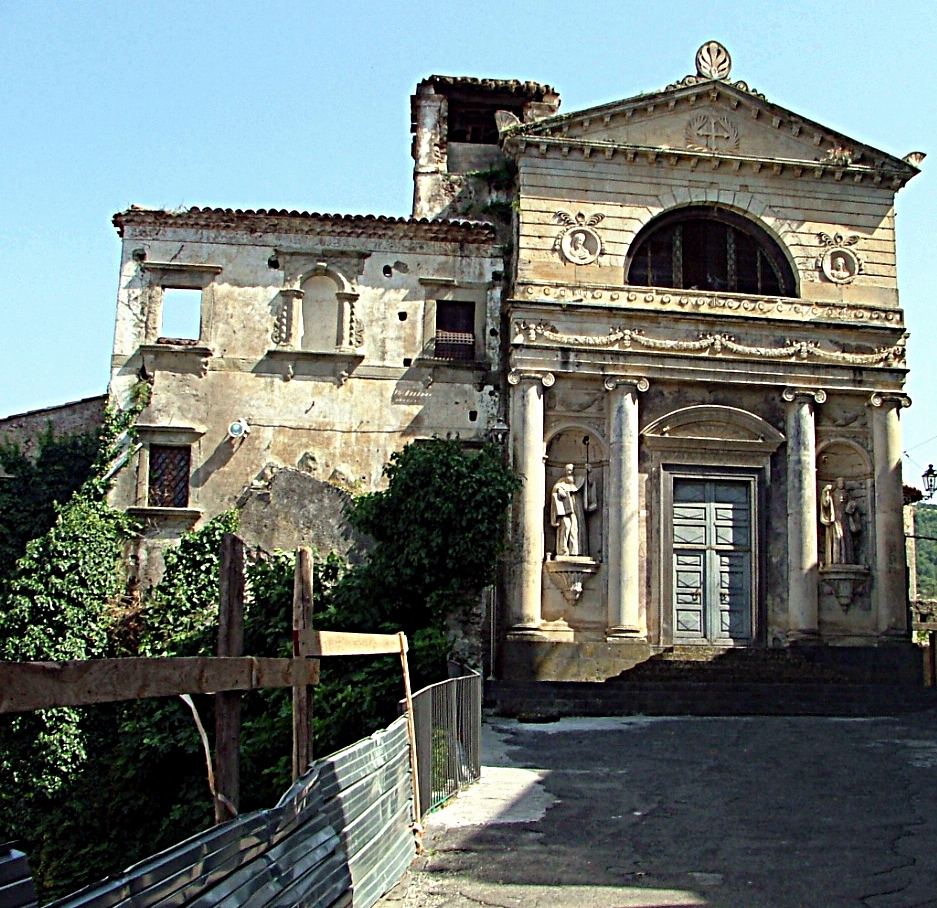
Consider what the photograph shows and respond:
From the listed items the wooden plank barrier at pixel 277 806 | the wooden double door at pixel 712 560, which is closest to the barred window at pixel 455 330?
the wooden double door at pixel 712 560

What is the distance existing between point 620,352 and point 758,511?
14.6ft

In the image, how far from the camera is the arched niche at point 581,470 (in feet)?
75.7

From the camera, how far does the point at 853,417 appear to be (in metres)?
24.0

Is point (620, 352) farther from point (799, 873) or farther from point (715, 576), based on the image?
point (799, 873)

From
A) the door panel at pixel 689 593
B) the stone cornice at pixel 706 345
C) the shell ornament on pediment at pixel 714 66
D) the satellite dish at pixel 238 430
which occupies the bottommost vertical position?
the door panel at pixel 689 593

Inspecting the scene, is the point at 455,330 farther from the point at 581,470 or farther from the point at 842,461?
the point at 842,461

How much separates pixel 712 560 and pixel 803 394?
13.0 ft

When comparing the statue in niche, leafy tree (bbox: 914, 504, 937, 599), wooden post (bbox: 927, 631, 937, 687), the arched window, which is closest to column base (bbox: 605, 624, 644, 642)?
the statue in niche

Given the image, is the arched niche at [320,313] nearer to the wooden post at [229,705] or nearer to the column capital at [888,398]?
the column capital at [888,398]

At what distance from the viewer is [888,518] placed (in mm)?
23391

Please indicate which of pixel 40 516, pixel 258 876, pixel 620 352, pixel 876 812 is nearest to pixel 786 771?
pixel 876 812

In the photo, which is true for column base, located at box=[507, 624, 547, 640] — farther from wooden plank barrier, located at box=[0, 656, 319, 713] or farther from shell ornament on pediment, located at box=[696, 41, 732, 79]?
wooden plank barrier, located at box=[0, 656, 319, 713]

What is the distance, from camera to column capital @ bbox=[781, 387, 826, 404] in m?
23.6

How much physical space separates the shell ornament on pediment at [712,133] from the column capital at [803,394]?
218 inches
